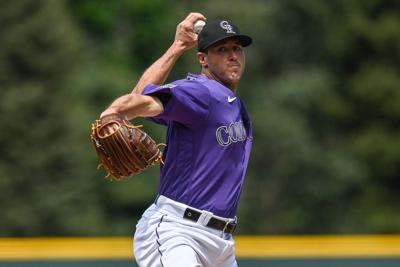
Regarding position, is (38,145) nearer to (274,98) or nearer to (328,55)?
(274,98)

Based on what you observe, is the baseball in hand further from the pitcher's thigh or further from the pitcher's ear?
the pitcher's thigh

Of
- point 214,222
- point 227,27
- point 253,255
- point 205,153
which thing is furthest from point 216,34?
point 253,255

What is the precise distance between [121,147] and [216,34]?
881mm

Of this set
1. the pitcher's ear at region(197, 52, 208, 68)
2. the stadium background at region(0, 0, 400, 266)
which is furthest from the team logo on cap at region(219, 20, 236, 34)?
the stadium background at region(0, 0, 400, 266)

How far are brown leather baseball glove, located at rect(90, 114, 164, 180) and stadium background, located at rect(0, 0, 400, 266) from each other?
18.0 metres

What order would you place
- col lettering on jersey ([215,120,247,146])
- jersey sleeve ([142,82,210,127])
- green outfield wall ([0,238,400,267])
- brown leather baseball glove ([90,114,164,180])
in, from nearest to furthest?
brown leather baseball glove ([90,114,164,180])
jersey sleeve ([142,82,210,127])
col lettering on jersey ([215,120,247,146])
green outfield wall ([0,238,400,267])

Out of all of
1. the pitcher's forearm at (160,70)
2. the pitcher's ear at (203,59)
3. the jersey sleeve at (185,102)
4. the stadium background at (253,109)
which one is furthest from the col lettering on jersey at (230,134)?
the stadium background at (253,109)

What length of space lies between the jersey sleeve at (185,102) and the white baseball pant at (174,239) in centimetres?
46

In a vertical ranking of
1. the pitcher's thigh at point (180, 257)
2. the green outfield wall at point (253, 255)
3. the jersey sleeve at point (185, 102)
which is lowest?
the green outfield wall at point (253, 255)

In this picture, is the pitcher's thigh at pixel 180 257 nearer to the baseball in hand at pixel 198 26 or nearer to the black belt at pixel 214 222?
the black belt at pixel 214 222

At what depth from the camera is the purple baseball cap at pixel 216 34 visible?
5633 mm

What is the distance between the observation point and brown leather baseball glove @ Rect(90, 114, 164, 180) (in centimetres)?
513

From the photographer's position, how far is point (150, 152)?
5.29 m

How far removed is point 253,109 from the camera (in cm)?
3058
